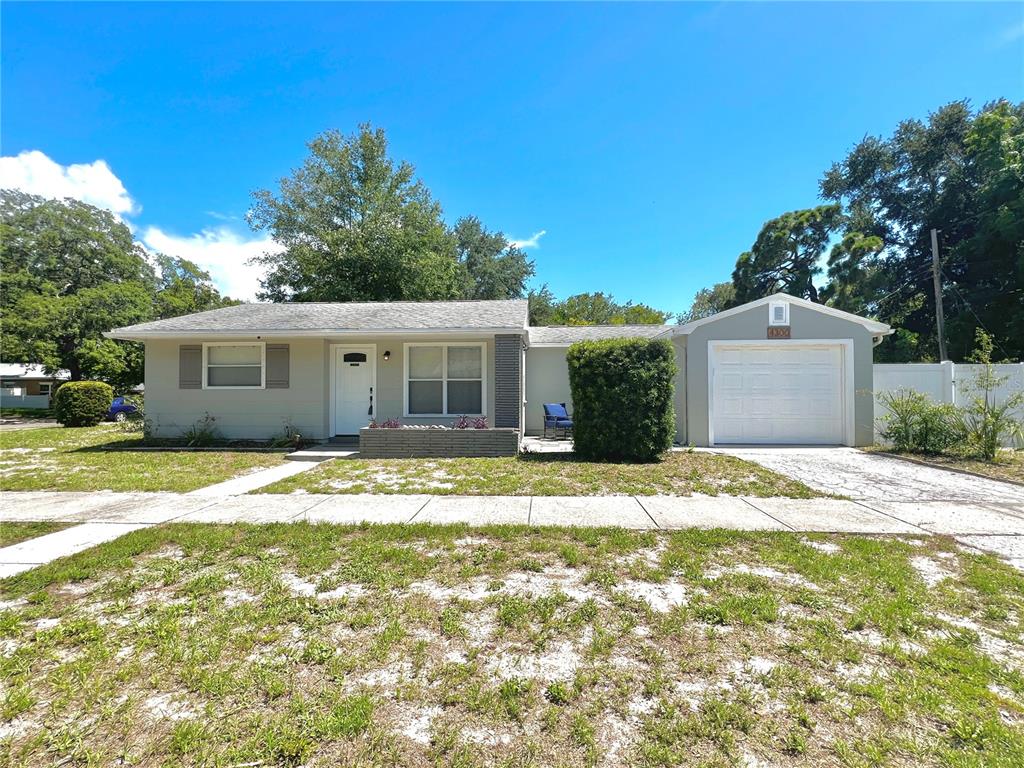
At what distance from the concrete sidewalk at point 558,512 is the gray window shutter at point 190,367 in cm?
546

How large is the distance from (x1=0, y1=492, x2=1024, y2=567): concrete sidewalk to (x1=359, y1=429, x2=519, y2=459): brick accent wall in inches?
126

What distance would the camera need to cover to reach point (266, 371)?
11.2 metres

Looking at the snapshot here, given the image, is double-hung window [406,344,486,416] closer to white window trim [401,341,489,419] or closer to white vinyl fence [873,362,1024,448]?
white window trim [401,341,489,419]

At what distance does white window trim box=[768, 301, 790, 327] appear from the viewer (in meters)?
10.5

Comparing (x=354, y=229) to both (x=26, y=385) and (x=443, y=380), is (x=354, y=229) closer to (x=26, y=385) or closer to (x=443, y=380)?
(x=443, y=380)

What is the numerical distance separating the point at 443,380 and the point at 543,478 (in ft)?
16.6

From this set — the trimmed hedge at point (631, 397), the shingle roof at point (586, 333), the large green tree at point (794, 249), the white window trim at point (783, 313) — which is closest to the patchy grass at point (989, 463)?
the white window trim at point (783, 313)

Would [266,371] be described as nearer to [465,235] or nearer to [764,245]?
[465,235]

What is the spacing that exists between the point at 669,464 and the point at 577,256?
777 inches

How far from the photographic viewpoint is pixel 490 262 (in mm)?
30469

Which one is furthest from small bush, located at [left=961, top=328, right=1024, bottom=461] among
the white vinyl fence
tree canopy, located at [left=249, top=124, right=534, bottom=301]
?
tree canopy, located at [left=249, top=124, right=534, bottom=301]

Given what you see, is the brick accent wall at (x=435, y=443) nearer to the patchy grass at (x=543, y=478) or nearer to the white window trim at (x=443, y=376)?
the patchy grass at (x=543, y=478)

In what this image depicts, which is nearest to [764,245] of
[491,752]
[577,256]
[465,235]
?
[577,256]

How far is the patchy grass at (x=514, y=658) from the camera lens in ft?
6.13
